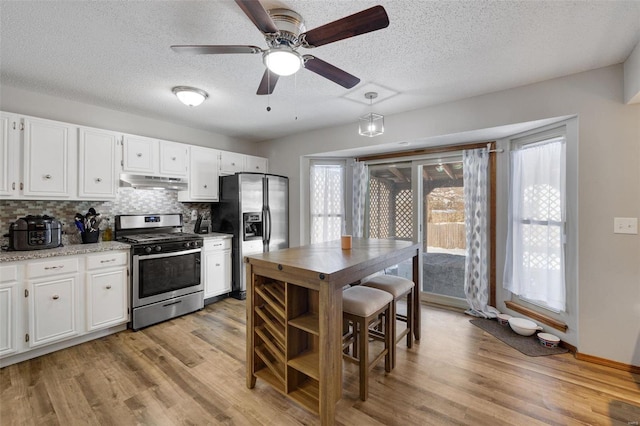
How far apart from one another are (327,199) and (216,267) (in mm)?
1977

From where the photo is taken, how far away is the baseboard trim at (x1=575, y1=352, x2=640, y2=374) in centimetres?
230

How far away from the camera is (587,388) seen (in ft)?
6.93

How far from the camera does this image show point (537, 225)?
296 cm

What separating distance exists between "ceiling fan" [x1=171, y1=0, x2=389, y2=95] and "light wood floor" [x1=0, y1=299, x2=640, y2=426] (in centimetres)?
227

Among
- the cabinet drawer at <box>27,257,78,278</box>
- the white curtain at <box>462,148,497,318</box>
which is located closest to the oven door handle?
the cabinet drawer at <box>27,257,78,278</box>

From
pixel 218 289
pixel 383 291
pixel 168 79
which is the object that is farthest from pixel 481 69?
pixel 218 289

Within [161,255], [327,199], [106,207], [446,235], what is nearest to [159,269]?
[161,255]

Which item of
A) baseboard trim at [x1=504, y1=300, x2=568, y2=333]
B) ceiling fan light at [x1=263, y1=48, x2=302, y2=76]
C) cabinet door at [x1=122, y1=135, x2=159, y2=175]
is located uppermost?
ceiling fan light at [x1=263, y1=48, x2=302, y2=76]

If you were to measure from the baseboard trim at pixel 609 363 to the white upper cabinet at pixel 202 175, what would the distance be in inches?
181

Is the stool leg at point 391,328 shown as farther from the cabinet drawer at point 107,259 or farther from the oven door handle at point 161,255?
the cabinet drawer at point 107,259

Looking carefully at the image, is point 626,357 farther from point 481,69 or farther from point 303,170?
point 303,170

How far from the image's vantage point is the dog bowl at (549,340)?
2.68 m

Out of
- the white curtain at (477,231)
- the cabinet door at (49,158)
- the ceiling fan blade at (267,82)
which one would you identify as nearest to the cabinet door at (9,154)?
the cabinet door at (49,158)

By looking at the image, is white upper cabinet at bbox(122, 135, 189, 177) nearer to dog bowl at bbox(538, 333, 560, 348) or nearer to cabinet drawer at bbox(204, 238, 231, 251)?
cabinet drawer at bbox(204, 238, 231, 251)
